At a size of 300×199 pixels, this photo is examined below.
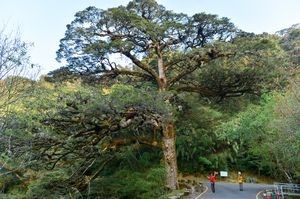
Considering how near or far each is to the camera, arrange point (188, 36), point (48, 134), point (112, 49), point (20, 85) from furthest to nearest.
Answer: point (188, 36) < point (112, 49) < point (48, 134) < point (20, 85)

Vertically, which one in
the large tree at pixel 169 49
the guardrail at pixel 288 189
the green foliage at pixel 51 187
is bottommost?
the guardrail at pixel 288 189

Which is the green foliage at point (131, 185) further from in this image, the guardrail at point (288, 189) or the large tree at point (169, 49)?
the guardrail at point (288, 189)

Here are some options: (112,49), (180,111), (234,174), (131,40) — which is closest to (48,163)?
(112,49)

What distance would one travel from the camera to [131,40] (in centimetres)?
2033

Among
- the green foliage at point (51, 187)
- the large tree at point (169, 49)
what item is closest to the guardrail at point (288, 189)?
the large tree at point (169, 49)

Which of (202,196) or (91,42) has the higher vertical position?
(91,42)

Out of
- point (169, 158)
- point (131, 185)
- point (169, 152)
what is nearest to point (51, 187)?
point (131, 185)

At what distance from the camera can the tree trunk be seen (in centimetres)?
2014

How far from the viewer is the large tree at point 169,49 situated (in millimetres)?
19375

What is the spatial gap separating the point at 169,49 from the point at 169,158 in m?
6.70

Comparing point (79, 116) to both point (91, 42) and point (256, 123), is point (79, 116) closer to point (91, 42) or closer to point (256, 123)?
point (91, 42)

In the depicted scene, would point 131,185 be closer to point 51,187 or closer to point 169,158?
point 169,158

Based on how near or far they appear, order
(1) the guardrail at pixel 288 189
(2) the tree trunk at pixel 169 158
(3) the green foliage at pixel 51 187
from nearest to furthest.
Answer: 1. (3) the green foliage at pixel 51 187
2. (1) the guardrail at pixel 288 189
3. (2) the tree trunk at pixel 169 158

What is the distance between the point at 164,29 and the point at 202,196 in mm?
9780
